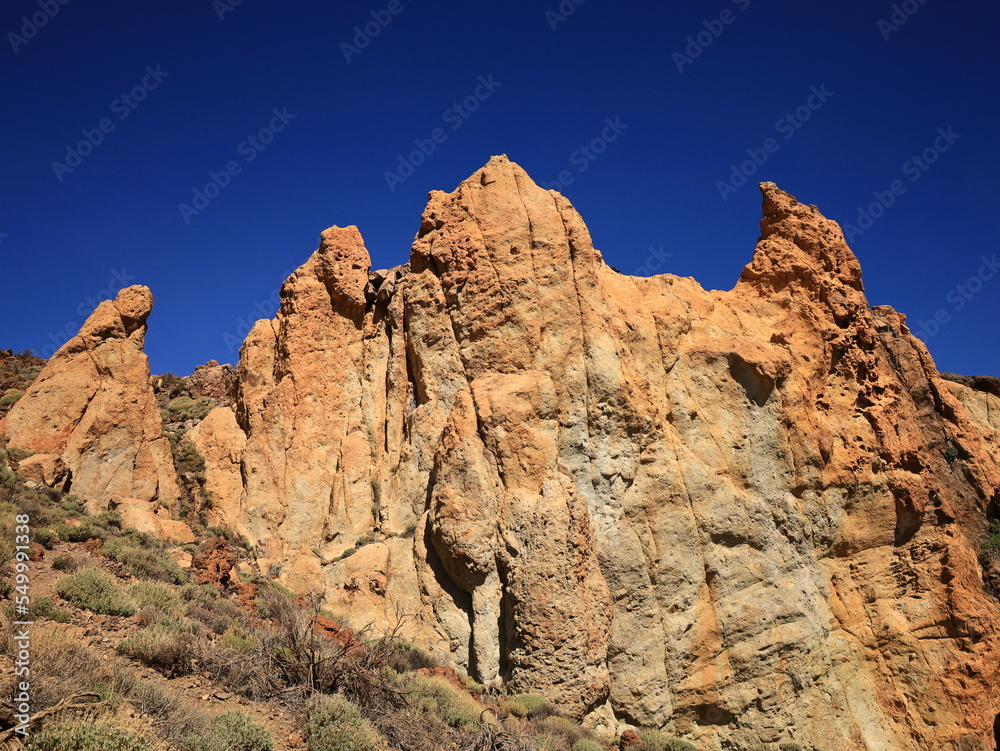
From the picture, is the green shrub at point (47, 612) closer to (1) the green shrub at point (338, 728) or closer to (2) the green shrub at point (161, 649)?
(2) the green shrub at point (161, 649)

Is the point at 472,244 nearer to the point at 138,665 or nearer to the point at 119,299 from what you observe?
the point at 119,299

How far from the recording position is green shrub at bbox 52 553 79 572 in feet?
37.0

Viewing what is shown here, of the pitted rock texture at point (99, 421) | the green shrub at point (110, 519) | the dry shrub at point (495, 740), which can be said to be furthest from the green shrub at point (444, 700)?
the pitted rock texture at point (99, 421)

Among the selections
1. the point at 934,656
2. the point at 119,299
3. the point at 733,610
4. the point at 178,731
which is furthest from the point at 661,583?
the point at 119,299

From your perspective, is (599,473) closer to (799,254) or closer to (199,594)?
(199,594)

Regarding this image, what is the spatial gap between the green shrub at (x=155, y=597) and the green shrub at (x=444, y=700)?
4.09 meters

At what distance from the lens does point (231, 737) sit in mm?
7715

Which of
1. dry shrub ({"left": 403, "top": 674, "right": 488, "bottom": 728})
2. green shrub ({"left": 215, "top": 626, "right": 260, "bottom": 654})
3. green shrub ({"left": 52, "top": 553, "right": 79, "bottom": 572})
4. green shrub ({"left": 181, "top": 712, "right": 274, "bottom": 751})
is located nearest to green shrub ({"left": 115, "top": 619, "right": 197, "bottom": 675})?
green shrub ({"left": 215, "top": 626, "right": 260, "bottom": 654})

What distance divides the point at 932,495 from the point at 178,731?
17.5m

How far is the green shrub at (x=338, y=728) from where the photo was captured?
848cm

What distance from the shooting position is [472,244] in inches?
692

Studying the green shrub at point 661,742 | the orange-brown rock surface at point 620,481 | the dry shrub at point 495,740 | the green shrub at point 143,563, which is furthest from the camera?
the orange-brown rock surface at point 620,481

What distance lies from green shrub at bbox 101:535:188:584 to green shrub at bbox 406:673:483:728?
485cm

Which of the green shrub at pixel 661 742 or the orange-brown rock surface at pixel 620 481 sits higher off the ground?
the orange-brown rock surface at pixel 620 481
